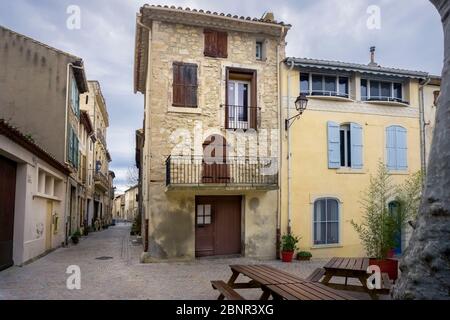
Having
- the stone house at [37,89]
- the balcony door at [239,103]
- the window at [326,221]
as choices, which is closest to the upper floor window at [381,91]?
the window at [326,221]

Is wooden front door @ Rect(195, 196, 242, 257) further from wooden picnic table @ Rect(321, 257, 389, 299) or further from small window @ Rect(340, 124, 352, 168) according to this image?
wooden picnic table @ Rect(321, 257, 389, 299)

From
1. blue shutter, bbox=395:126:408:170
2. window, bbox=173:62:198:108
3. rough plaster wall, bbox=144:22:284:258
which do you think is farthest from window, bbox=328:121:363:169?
window, bbox=173:62:198:108

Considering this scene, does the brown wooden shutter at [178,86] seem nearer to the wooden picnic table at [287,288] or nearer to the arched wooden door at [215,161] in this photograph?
the arched wooden door at [215,161]

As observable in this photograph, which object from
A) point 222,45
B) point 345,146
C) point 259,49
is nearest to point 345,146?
point 345,146

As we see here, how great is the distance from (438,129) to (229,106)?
385 inches

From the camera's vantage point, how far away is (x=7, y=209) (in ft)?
31.1

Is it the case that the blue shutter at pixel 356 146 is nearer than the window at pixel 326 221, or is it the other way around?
the window at pixel 326 221

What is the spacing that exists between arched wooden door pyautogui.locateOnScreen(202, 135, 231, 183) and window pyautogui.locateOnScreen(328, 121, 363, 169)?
3.75 m

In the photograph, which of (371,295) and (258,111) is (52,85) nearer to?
(258,111)

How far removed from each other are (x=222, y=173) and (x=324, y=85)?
195 inches

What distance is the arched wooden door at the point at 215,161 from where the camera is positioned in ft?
39.9

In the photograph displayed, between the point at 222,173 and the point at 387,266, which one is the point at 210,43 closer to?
the point at 222,173

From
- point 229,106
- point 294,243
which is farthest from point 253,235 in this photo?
point 229,106

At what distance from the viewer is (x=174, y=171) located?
38.5 ft
